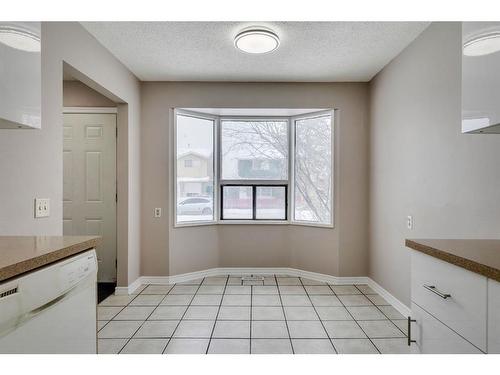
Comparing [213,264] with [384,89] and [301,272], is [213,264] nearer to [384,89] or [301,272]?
[301,272]

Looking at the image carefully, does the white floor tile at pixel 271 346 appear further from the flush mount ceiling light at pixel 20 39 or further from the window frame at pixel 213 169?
the flush mount ceiling light at pixel 20 39

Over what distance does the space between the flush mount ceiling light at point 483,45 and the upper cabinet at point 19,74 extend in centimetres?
187

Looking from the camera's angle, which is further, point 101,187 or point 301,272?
point 301,272

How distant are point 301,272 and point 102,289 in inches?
96.0

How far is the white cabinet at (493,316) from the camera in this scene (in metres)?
0.88

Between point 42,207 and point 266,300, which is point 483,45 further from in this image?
point 266,300

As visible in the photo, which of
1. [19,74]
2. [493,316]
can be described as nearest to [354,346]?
[493,316]

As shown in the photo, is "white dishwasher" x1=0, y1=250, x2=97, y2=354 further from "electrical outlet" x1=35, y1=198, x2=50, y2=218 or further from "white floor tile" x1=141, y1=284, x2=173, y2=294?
"white floor tile" x1=141, y1=284, x2=173, y2=294

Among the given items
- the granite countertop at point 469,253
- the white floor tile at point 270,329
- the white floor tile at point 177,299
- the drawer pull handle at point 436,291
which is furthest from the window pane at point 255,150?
the drawer pull handle at point 436,291

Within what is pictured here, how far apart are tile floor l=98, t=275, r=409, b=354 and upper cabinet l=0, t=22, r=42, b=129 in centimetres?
168

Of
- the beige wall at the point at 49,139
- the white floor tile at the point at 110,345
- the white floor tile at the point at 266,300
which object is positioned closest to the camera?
the beige wall at the point at 49,139

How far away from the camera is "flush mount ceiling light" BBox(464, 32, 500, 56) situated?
1.11m

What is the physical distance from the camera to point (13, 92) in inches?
46.4
